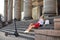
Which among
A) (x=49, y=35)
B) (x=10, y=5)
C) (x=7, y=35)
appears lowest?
(x=7, y=35)

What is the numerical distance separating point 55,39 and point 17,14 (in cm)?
2171

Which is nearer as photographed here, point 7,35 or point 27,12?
point 7,35

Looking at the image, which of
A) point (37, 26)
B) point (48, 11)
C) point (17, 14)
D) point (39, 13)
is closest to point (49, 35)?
point (37, 26)

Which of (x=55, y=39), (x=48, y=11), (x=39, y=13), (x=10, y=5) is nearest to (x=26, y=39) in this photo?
(x=55, y=39)

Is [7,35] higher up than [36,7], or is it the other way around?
[36,7]

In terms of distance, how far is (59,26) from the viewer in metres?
7.38

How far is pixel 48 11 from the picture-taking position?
1878 centimetres

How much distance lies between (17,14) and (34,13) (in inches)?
609

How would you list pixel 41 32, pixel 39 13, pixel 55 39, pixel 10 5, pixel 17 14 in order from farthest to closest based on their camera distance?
pixel 39 13, pixel 10 5, pixel 17 14, pixel 41 32, pixel 55 39

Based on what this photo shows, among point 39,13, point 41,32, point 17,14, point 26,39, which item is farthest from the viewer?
point 39,13

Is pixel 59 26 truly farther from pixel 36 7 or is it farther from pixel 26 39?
pixel 36 7

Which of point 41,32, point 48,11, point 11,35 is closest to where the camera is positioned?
point 41,32

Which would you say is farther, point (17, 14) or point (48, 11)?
point (17, 14)

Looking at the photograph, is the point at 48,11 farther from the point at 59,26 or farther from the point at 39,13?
the point at 39,13
